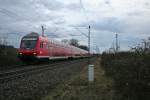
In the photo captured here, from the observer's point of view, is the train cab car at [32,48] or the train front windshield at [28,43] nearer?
the train cab car at [32,48]

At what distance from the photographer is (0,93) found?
1028 centimetres

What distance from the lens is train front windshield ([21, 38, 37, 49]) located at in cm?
3002

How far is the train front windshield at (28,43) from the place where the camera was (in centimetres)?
3002

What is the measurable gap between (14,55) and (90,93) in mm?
26960

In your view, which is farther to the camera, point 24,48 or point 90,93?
point 24,48

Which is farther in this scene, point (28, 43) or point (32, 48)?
point (28, 43)

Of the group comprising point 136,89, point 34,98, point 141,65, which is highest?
point 141,65

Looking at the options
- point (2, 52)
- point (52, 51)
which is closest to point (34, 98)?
point (2, 52)

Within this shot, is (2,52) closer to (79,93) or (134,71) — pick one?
(79,93)

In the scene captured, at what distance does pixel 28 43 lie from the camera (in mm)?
30406

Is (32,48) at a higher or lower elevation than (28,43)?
lower

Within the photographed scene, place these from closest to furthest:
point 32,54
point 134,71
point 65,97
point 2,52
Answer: point 134,71
point 65,97
point 32,54
point 2,52

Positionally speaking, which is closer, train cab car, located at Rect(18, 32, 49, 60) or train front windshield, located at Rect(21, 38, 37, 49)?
train cab car, located at Rect(18, 32, 49, 60)

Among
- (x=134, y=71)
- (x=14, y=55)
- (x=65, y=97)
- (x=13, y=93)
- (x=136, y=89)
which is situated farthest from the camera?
(x=14, y=55)
